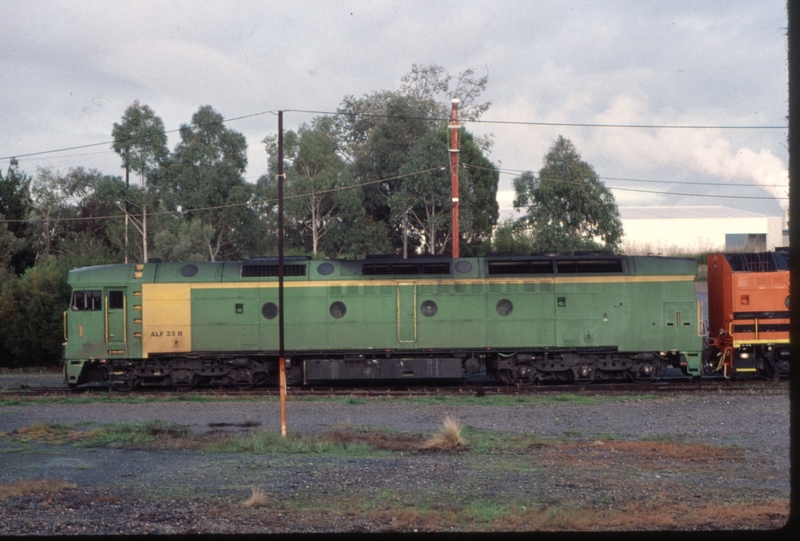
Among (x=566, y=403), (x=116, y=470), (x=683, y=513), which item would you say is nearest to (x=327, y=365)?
(x=566, y=403)

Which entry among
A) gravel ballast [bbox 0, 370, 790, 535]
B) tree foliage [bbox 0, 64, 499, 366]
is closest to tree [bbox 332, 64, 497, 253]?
tree foliage [bbox 0, 64, 499, 366]

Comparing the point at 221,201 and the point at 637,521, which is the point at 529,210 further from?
the point at 637,521

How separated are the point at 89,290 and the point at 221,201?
22476mm

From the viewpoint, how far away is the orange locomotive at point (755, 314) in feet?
72.6

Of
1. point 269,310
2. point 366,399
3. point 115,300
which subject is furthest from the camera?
point 115,300

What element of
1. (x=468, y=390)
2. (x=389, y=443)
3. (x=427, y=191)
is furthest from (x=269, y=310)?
(x=427, y=191)

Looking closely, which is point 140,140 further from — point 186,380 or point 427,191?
point 186,380

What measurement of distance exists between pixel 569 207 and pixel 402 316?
782 inches

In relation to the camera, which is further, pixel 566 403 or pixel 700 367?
pixel 700 367

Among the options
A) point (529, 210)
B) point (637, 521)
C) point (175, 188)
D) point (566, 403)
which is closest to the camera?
point (637, 521)

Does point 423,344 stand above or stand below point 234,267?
below

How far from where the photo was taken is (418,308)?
22141 millimetres

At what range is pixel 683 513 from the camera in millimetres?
9445

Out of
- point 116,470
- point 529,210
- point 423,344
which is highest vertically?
point 529,210
